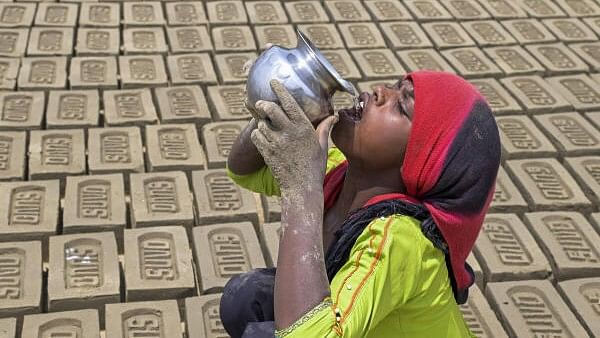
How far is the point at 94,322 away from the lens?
8.65 feet

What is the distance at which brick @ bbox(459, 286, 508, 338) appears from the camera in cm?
273

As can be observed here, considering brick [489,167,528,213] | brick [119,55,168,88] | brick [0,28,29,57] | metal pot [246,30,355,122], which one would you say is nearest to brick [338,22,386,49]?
brick [119,55,168,88]

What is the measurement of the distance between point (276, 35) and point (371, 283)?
3.37 m

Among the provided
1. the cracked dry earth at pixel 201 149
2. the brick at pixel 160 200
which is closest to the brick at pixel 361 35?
the cracked dry earth at pixel 201 149

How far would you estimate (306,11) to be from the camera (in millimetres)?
5125

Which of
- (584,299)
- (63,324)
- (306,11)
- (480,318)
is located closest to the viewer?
(63,324)

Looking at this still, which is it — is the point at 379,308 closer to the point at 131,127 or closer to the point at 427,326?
the point at 427,326

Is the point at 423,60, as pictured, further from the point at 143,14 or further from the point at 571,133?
→ the point at 143,14

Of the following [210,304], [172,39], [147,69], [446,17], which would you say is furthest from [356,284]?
[446,17]

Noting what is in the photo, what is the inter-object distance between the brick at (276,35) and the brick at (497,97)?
1.11 m

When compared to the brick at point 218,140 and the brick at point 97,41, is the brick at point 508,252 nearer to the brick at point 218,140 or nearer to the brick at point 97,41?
the brick at point 218,140

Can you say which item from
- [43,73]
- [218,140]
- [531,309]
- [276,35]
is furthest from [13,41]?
[531,309]

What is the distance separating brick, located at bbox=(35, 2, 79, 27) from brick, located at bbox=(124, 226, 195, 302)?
2.16 metres

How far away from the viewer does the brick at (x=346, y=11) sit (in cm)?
509
